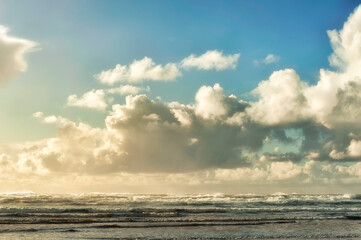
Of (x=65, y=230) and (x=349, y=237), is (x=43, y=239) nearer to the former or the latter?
(x=65, y=230)

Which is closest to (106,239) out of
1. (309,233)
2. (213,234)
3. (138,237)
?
(138,237)

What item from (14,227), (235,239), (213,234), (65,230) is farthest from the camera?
(14,227)

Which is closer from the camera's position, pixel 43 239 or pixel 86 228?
pixel 43 239

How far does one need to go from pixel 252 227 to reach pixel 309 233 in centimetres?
480

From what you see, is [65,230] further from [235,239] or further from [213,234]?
[235,239]

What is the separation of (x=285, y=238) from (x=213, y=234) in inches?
181

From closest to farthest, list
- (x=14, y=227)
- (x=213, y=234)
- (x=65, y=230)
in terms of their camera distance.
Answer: (x=213, y=234) → (x=65, y=230) → (x=14, y=227)

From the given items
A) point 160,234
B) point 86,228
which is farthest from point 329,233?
point 86,228

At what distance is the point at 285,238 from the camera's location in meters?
24.1

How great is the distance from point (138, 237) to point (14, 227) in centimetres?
1151

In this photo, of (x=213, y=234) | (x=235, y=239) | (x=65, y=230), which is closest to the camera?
(x=235, y=239)

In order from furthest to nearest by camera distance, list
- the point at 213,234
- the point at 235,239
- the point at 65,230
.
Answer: the point at 65,230
the point at 213,234
the point at 235,239

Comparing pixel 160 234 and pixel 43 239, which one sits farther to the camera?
pixel 160 234

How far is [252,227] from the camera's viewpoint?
1195 inches
